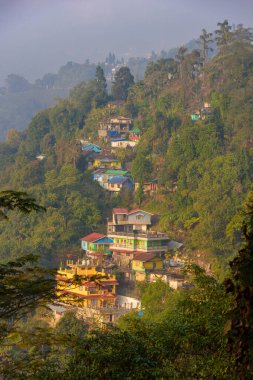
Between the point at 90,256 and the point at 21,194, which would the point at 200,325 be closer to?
the point at 21,194

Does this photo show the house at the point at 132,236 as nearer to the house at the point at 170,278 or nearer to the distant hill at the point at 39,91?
the house at the point at 170,278

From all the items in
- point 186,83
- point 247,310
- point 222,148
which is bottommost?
point 247,310

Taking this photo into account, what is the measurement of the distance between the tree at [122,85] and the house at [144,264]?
604 inches

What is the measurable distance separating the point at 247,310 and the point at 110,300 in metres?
19.4

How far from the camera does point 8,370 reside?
25.1 ft

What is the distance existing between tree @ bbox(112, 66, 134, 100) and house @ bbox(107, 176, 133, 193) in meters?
8.84

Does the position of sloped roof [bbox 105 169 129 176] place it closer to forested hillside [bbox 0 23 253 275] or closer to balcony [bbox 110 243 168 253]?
forested hillside [bbox 0 23 253 275]

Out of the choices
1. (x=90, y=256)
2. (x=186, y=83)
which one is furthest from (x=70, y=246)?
(x=186, y=83)

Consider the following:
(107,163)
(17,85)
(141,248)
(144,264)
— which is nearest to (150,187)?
(107,163)

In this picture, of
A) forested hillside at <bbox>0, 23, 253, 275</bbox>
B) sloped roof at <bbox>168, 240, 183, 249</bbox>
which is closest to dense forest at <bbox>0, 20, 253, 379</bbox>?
forested hillside at <bbox>0, 23, 253, 275</bbox>

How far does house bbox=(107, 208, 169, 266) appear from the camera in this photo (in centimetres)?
2702

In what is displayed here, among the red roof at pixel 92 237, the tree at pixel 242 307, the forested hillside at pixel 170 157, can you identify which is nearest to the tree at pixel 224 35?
the forested hillside at pixel 170 157

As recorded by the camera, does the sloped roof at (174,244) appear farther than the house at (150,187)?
No

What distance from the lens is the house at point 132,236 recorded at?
88.6 feet
